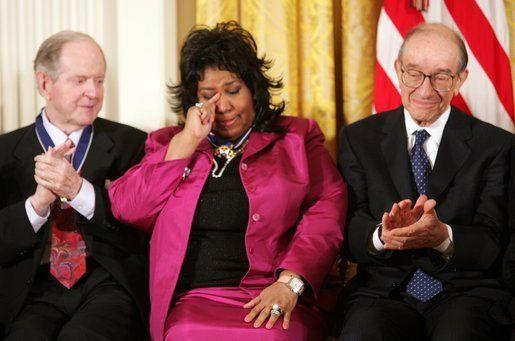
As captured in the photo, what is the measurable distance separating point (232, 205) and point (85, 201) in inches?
19.4

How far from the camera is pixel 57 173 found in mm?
2648

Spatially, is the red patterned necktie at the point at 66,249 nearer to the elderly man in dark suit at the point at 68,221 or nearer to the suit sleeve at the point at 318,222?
the elderly man in dark suit at the point at 68,221

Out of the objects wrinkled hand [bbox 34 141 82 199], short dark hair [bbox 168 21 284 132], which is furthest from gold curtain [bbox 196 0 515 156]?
wrinkled hand [bbox 34 141 82 199]

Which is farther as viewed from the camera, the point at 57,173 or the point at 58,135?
the point at 58,135

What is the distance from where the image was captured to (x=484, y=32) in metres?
3.12

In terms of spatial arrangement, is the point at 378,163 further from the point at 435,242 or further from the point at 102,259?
the point at 102,259

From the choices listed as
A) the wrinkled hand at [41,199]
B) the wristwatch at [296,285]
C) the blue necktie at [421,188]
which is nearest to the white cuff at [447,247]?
the blue necktie at [421,188]

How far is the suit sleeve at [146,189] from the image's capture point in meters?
2.67

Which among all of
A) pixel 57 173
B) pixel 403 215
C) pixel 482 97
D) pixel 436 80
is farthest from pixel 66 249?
pixel 482 97

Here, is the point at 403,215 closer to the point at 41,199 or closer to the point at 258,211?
the point at 258,211

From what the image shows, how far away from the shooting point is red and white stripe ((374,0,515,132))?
3.12 m

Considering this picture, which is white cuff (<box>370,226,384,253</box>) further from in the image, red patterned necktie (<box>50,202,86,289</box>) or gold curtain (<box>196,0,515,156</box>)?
red patterned necktie (<box>50,202,86,289</box>)

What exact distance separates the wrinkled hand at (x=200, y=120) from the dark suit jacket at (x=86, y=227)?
1.24ft

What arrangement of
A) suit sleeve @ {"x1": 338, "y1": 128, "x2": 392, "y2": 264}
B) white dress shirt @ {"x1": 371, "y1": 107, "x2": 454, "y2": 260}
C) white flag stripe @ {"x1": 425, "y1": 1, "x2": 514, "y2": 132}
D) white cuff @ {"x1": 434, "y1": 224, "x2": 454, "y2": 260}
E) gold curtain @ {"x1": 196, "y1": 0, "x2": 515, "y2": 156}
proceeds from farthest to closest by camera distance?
gold curtain @ {"x1": 196, "y1": 0, "x2": 515, "y2": 156} → white flag stripe @ {"x1": 425, "y1": 1, "x2": 514, "y2": 132} → white dress shirt @ {"x1": 371, "y1": 107, "x2": 454, "y2": 260} → suit sleeve @ {"x1": 338, "y1": 128, "x2": 392, "y2": 264} → white cuff @ {"x1": 434, "y1": 224, "x2": 454, "y2": 260}
